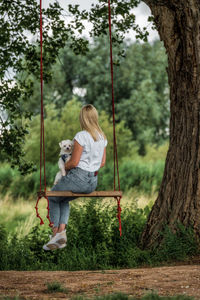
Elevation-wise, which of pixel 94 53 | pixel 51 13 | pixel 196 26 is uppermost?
pixel 94 53

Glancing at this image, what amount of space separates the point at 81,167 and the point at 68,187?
306 mm

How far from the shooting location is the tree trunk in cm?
875

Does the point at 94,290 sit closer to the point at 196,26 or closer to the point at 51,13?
the point at 196,26

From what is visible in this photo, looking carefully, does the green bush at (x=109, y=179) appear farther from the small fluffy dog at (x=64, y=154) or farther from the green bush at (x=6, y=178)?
the small fluffy dog at (x=64, y=154)

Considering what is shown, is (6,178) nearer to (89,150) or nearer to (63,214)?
(63,214)

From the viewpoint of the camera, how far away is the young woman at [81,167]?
6410 mm

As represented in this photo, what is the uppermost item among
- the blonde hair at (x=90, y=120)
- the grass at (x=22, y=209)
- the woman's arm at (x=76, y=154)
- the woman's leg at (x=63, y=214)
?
the blonde hair at (x=90, y=120)

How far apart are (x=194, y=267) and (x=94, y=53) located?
122 ft

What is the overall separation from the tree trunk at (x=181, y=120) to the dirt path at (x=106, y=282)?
1553 millimetres

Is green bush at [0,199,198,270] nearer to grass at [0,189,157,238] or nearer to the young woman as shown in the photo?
the young woman

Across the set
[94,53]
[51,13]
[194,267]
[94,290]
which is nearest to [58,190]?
[94,290]

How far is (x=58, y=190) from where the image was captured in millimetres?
6449

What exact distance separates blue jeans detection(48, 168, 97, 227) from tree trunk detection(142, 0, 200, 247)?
271 centimetres

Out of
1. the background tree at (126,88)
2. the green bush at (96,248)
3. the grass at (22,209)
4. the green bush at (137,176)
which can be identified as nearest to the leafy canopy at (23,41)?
the green bush at (96,248)
